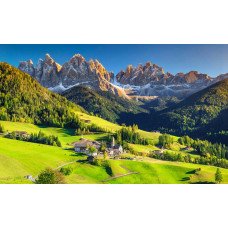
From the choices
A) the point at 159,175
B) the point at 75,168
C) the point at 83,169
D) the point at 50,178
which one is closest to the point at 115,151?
the point at 159,175

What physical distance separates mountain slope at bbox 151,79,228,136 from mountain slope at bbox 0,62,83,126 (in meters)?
97.0

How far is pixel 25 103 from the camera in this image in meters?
77.8

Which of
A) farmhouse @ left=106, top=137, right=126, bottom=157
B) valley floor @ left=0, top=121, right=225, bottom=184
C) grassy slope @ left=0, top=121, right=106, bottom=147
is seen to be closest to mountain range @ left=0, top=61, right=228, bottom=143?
grassy slope @ left=0, top=121, right=106, bottom=147

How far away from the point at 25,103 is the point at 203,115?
135 metres

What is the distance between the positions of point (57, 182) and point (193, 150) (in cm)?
5647

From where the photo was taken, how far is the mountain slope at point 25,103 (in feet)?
226

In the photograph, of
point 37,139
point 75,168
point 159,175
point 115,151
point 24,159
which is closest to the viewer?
point 24,159

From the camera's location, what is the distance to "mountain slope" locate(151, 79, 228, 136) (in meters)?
131

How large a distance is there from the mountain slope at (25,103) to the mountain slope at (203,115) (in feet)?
318

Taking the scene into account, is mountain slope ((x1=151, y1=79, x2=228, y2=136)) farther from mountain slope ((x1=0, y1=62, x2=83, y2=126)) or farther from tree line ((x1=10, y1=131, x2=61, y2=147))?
tree line ((x1=10, y1=131, x2=61, y2=147))

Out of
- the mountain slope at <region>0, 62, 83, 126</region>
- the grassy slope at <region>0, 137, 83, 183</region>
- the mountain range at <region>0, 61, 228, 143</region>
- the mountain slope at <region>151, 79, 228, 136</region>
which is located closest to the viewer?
the grassy slope at <region>0, 137, 83, 183</region>

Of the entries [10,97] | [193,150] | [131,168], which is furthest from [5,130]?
[193,150]

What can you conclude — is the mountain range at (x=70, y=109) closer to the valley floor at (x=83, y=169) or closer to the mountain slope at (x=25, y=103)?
the mountain slope at (x=25, y=103)

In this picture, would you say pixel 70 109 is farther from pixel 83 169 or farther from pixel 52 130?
pixel 83 169
